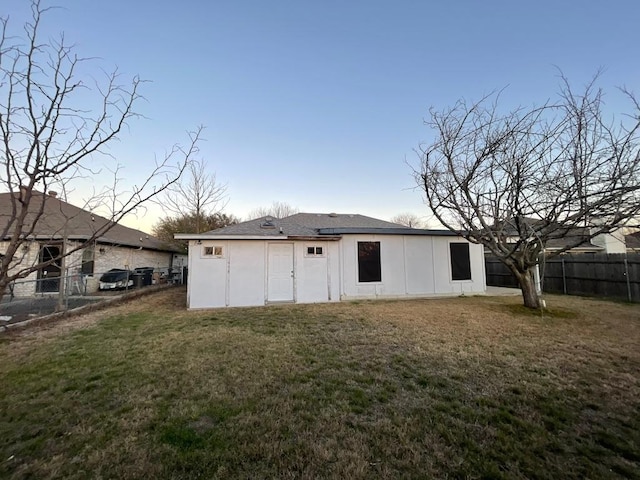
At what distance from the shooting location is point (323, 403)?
3.08 m

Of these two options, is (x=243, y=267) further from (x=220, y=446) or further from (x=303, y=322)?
(x=220, y=446)

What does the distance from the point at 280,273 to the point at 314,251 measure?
55.1 inches

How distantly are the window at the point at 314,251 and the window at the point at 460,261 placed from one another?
5.24 meters

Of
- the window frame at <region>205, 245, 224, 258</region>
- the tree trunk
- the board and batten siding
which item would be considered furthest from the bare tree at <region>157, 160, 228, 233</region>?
the tree trunk

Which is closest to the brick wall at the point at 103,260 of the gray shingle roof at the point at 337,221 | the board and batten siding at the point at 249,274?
the board and batten siding at the point at 249,274

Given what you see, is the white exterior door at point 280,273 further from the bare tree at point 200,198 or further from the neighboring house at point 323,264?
the bare tree at point 200,198

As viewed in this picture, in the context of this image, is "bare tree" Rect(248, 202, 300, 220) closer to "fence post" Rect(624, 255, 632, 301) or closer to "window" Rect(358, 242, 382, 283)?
"window" Rect(358, 242, 382, 283)

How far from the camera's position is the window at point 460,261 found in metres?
11.3

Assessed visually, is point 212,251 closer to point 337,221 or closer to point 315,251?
point 315,251

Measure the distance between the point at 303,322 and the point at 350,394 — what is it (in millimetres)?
3697

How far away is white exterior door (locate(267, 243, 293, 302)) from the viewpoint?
9.67 meters

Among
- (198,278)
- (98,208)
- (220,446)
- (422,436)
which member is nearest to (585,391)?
(422,436)

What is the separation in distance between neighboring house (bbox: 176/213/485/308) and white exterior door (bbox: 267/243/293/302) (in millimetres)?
33

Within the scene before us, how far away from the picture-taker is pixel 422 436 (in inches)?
98.2
